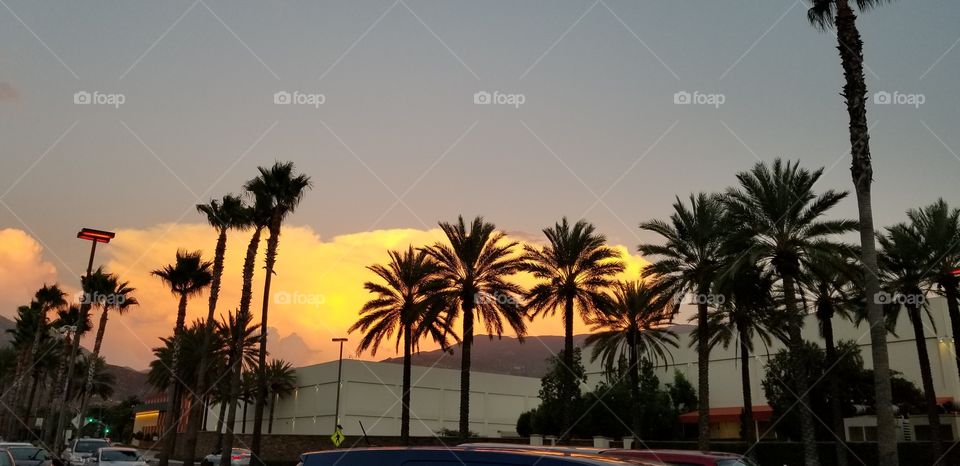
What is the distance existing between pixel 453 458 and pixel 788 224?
87.8 ft

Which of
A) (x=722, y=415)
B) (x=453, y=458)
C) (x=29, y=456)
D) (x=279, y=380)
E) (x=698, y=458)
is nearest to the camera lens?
(x=453, y=458)

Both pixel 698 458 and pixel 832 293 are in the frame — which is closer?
pixel 698 458

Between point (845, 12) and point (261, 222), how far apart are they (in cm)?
2747

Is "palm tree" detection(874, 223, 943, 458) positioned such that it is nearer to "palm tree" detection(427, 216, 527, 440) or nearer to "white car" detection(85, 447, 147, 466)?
"palm tree" detection(427, 216, 527, 440)

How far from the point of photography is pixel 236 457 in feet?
144

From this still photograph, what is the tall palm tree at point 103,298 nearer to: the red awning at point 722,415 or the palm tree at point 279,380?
the palm tree at point 279,380

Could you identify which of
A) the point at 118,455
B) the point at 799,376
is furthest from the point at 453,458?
the point at 799,376

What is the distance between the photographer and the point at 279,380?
6650cm

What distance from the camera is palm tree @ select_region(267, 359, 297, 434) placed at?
65562 mm

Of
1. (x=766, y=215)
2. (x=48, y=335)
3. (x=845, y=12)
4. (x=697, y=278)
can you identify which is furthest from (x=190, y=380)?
(x=845, y=12)

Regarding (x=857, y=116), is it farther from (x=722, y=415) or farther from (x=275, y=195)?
(x=722, y=415)

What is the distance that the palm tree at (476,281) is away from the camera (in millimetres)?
34988

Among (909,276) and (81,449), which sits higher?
(909,276)
